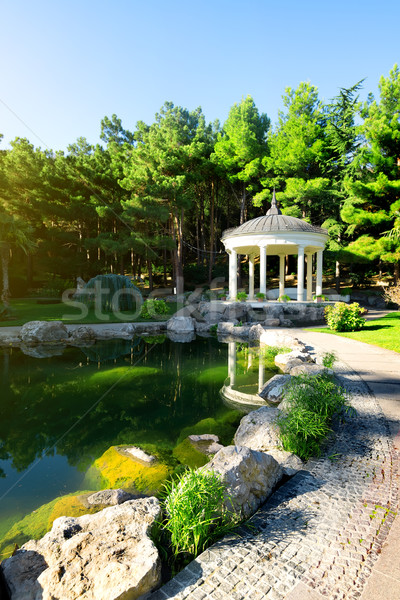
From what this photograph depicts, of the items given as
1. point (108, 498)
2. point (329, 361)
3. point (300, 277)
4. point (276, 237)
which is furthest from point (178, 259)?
point (108, 498)

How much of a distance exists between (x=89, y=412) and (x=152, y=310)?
12.3m

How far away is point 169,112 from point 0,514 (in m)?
39.2

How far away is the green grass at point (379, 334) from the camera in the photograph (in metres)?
10.4

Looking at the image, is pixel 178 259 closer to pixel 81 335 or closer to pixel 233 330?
pixel 233 330

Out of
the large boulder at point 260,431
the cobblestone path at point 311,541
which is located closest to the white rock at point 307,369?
the large boulder at point 260,431

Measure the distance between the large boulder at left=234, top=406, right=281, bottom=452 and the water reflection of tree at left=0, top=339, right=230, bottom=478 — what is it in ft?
4.54

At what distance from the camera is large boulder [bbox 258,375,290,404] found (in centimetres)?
661

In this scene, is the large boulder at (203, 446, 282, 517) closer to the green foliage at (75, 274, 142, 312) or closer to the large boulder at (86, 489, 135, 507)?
the large boulder at (86, 489, 135, 507)

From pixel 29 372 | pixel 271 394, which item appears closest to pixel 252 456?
pixel 271 394

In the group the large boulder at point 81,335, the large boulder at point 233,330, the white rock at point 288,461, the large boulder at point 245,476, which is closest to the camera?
the large boulder at point 245,476

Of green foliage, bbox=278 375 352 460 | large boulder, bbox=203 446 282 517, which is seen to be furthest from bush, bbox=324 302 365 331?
large boulder, bbox=203 446 282 517

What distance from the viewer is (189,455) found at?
195 inches

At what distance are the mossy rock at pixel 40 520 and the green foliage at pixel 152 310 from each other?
1500cm

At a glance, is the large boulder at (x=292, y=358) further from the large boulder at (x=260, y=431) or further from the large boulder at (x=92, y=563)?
the large boulder at (x=92, y=563)
